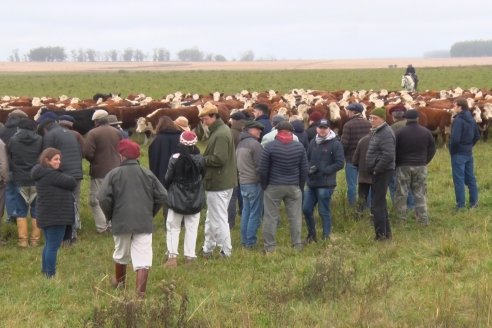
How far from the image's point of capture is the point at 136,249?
7.27 m

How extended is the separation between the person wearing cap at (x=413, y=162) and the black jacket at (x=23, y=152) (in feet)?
17.3

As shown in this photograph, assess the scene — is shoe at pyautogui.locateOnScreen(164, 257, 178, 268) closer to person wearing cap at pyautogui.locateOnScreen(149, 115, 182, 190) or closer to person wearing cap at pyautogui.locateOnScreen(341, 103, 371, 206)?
person wearing cap at pyautogui.locateOnScreen(149, 115, 182, 190)

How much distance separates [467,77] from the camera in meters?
53.1

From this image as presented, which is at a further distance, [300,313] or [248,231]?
[248,231]

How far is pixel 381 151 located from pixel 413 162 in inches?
42.0

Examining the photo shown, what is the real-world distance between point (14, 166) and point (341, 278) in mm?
5477

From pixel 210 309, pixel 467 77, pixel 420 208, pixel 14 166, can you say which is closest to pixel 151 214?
pixel 210 309

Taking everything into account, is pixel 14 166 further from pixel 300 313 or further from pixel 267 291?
pixel 300 313

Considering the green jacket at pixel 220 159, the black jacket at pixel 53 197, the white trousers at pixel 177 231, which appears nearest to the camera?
the black jacket at pixel 53 197

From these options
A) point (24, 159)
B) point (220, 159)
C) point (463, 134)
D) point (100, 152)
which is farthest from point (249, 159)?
point (463, 134)

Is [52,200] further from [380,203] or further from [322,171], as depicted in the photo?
[380,203]

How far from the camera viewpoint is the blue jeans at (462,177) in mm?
11117

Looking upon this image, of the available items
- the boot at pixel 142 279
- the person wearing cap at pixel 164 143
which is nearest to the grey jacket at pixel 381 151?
the person wearing cap at pixel 164 143

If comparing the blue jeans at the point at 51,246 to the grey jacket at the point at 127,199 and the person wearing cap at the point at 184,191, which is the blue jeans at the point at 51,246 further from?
the person wearing cap at the point at 184,191
